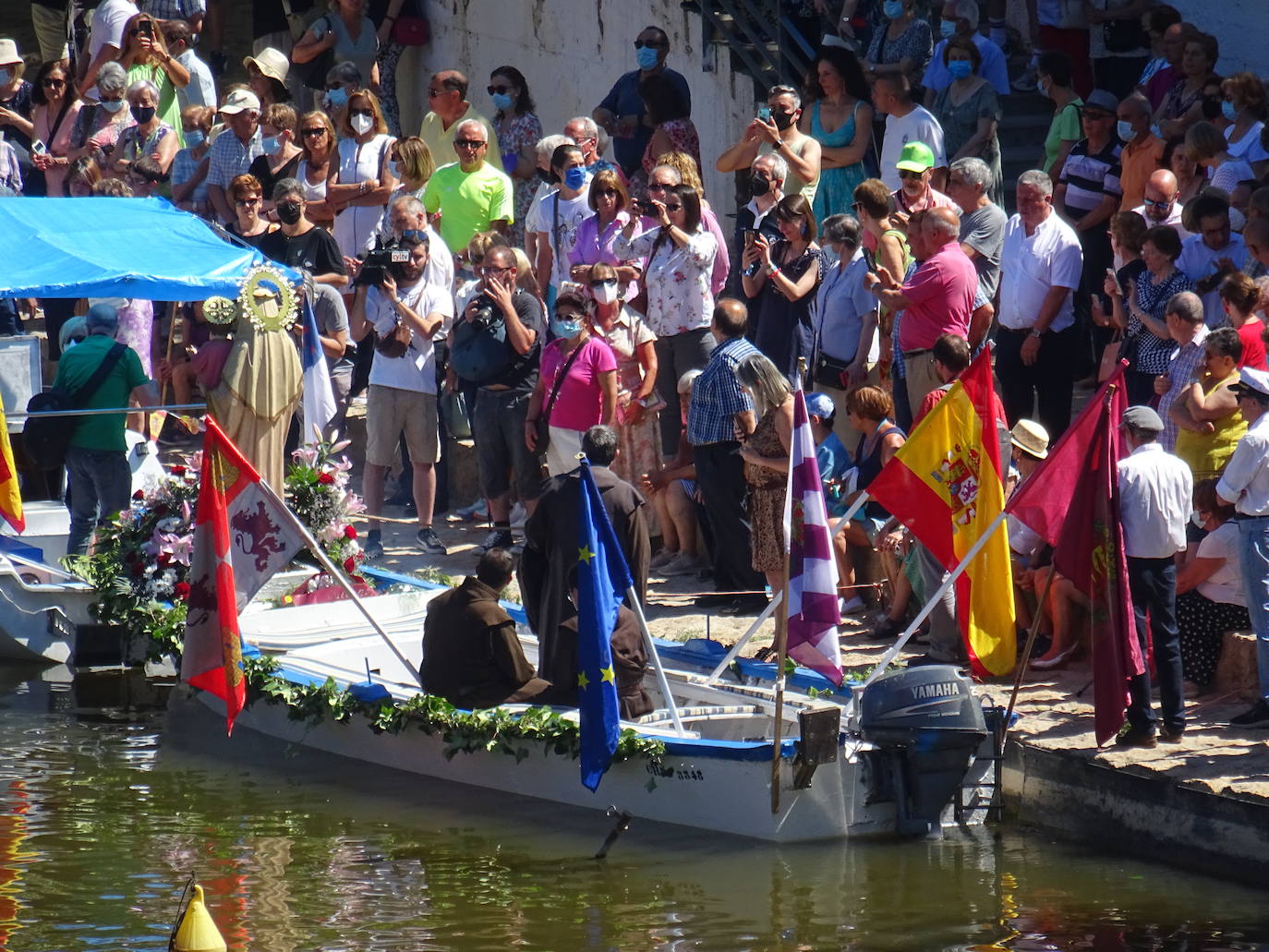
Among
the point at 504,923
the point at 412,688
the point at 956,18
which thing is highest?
the point at 956,18

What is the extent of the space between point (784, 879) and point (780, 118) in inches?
271

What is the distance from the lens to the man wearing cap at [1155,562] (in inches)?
395

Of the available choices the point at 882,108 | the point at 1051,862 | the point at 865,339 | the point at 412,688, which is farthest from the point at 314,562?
the point at 1051,862

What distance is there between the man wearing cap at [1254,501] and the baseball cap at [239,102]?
32.3ft

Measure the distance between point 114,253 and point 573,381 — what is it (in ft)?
12.0

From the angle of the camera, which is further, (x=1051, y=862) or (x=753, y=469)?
(x=753, y=469)

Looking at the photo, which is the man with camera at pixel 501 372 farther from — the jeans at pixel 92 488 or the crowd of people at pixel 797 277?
the jeans at pixel 92 488

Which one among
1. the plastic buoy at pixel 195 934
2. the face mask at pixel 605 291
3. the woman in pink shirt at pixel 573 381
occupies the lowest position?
the plastic buoy at pixel 195 934

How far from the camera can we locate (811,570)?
10109mm

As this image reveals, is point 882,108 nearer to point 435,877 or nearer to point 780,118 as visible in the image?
point 780,118

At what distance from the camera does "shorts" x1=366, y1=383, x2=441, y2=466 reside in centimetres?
1502

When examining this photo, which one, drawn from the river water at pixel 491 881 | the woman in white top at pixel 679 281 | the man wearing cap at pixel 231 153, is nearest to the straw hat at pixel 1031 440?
the river water at pixel 491 881

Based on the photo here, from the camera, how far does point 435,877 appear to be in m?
9.89

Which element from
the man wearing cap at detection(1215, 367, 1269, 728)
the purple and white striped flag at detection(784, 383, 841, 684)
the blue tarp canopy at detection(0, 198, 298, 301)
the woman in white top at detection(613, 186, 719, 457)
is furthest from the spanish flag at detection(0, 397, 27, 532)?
the man wearing cap at detection(1215, 367, 1269, 728)
